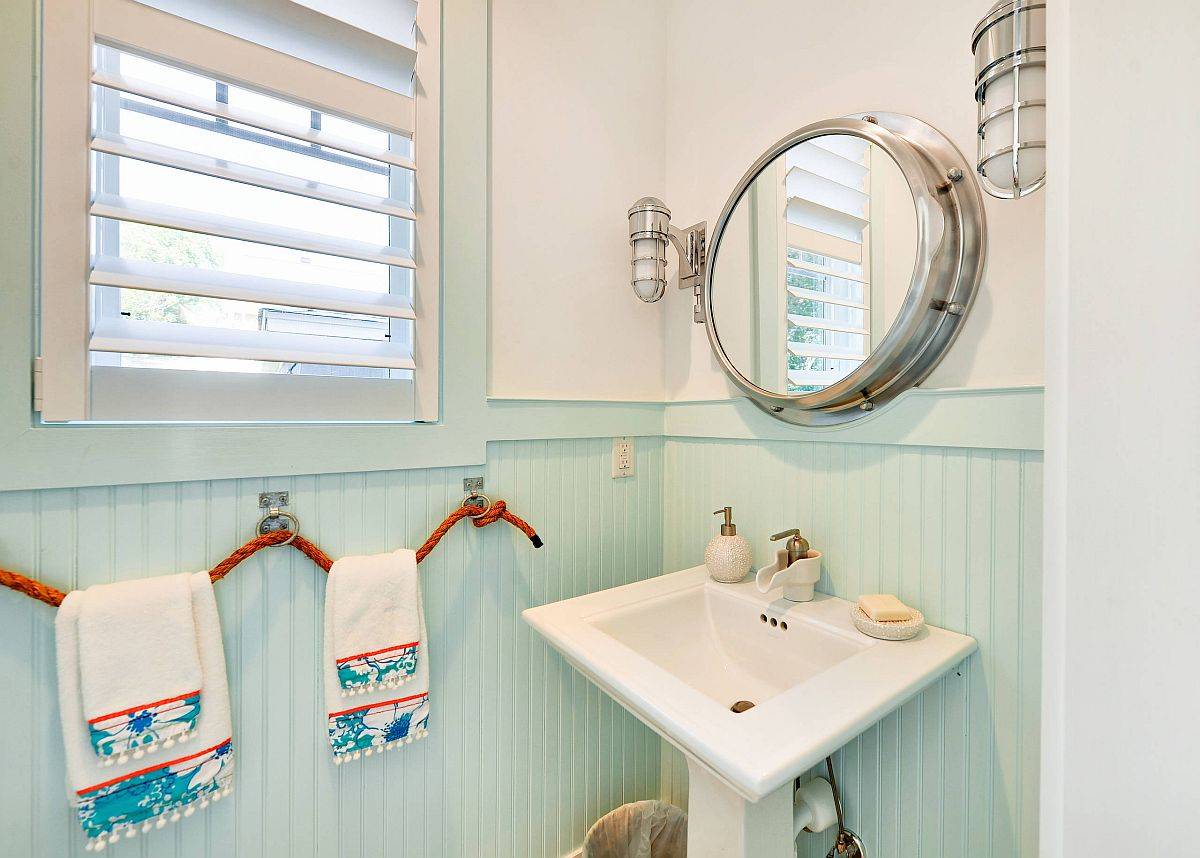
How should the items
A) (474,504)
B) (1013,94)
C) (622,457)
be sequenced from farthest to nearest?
(622,457), (474,504), (1013,94)

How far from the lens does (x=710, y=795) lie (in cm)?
72

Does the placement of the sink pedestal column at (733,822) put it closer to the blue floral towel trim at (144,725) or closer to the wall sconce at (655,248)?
the blue floral towel trim at (144,725)

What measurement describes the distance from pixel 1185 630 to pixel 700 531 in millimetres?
1009

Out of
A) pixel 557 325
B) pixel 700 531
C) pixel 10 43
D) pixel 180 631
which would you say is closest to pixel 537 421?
pixel 557 325

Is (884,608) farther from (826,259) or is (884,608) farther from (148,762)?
(148,762)

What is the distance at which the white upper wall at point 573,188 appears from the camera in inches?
44.3

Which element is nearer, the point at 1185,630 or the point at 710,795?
the point at 1185,630

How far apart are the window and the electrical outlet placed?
47cm

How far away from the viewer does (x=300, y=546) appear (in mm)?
872

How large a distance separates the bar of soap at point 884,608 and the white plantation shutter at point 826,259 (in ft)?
1.30

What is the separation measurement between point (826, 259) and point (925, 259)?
0.60 ft

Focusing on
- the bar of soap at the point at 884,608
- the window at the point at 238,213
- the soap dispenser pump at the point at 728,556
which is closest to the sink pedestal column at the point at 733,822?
the bar of soap at the point at 884,608

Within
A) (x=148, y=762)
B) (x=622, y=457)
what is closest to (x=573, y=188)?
(x=622, y=457)

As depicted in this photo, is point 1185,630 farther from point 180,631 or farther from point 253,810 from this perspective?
point 253,810
